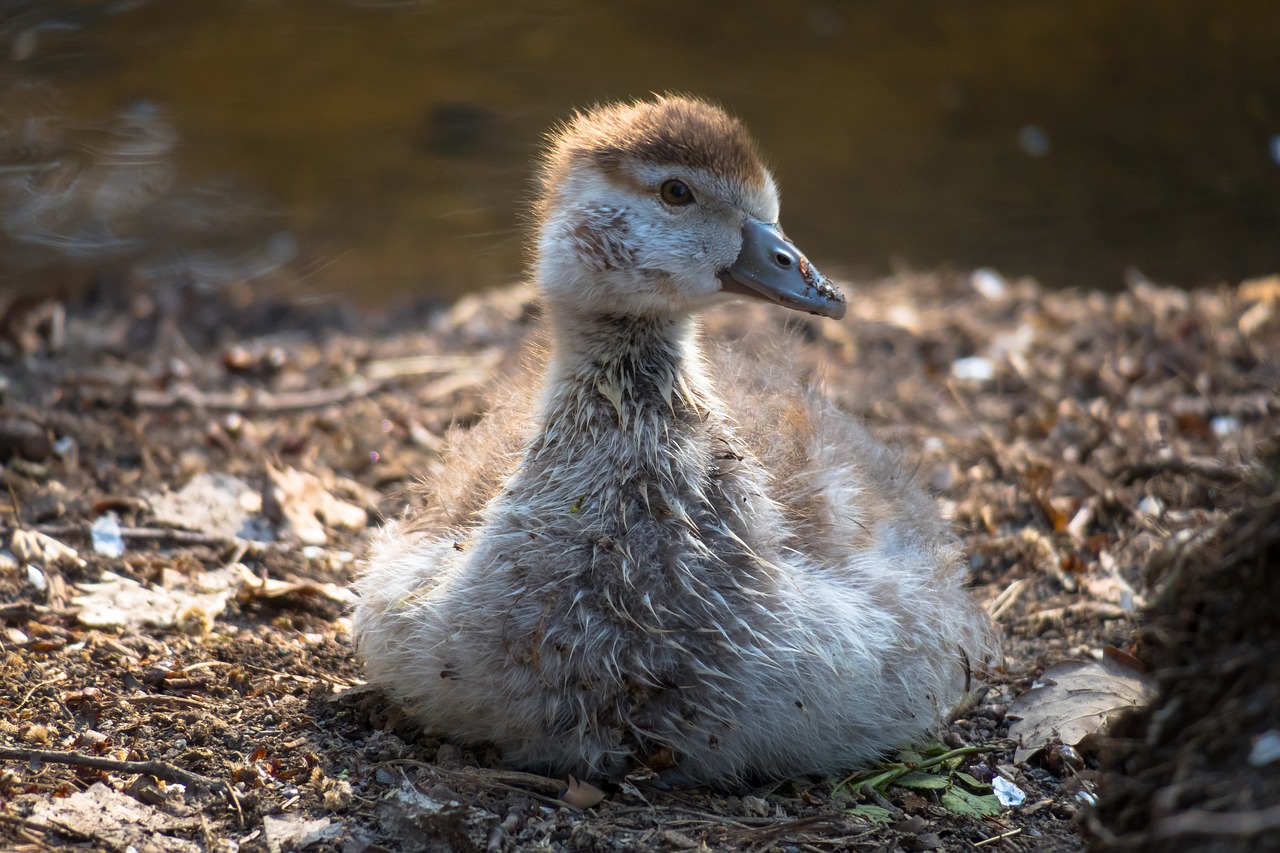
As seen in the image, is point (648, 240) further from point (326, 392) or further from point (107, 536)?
point (326, 392)

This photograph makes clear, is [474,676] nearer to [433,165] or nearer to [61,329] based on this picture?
[61,329]

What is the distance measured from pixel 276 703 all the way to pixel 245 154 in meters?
8.49

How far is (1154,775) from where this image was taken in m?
2.35

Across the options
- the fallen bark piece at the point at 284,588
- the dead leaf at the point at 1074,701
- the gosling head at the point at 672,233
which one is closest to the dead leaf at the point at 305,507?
the fallen bark piece at the point at 284,588

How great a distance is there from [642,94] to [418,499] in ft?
25.3

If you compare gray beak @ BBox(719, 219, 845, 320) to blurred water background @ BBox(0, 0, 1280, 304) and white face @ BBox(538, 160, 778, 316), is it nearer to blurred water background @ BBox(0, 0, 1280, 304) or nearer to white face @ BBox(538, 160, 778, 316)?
white face @ BBox(538, 160, 778, 316)

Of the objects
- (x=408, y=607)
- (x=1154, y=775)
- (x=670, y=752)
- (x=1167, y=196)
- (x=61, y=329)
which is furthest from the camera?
(x=1167, y=196)

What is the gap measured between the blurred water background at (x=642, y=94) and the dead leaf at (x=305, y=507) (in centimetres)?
397

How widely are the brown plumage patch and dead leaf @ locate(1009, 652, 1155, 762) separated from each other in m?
1.90

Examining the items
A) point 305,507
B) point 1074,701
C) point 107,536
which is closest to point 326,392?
point 305,507

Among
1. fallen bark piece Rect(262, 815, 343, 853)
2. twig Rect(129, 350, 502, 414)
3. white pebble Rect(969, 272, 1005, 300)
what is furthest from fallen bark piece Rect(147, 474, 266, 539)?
white pebble Rect(969, 272, 1005, 300)

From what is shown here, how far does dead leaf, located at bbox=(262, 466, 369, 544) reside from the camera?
5133 mm

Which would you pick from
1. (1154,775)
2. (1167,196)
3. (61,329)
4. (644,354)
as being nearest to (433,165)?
(61,329)

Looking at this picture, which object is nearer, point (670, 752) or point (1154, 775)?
point (1154, 775)
